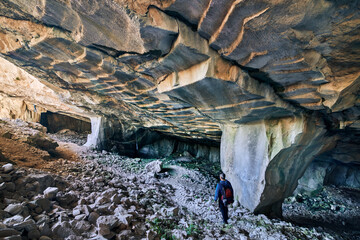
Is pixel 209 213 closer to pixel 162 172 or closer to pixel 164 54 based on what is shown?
pixel 162 172

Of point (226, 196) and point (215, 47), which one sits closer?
point (215, 47)

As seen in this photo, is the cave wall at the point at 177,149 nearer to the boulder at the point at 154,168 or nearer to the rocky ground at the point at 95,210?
the boulder at the point at 154,168

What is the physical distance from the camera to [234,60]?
9.97 ft

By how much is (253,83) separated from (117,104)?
23.1 feet

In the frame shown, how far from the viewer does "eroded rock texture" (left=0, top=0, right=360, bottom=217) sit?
214cm

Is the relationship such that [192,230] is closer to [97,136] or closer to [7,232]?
[7,232]

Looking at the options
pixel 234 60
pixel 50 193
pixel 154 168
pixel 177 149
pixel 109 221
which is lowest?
pixel 154 168

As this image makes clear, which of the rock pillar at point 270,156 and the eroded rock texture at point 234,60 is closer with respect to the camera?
the eroded rock texture at point 234,60

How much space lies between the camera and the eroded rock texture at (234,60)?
84.1 inches

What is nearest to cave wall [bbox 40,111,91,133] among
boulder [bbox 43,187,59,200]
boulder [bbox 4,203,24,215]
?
boulder [bbox 43,187,59,200]

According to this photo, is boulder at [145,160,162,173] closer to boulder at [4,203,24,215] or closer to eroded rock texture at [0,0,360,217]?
eroded rock texture at [0,0,360,217]

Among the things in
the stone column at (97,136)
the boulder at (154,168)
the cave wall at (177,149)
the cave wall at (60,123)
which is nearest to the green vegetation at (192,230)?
the boulder at (154,168)

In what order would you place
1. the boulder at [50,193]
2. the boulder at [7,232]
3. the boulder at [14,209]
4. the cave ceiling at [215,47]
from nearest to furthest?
the boulder at [7,232] → the cave ceiling at [215,47] → the boulder at [14,209] → the boulder at [50,193]

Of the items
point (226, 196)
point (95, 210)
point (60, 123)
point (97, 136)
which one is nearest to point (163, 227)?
point (95, 210)
